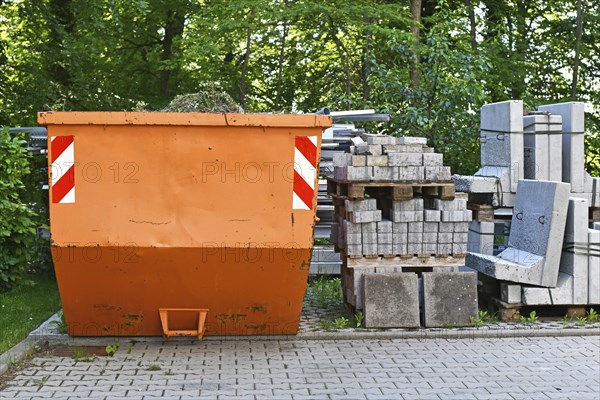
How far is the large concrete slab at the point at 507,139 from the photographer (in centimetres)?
1039

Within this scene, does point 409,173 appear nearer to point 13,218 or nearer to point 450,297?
point 450,297

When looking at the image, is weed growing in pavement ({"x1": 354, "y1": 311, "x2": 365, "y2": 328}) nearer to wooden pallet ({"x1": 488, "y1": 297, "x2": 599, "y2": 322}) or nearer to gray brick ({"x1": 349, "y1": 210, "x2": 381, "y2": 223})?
gray brick ({"x1": 349, "y1": 210, "x2": 381, "y2": 223})

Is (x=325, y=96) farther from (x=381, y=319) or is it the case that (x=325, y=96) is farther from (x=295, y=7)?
(x=381, y=319)

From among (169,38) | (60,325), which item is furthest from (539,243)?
(169,38)

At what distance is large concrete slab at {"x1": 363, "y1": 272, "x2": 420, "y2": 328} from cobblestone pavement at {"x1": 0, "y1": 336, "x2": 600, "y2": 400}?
366 millimetres

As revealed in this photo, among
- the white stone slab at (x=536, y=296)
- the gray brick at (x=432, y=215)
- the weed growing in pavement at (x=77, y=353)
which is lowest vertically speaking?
the weed growing in pavement at (x=77, y=353)

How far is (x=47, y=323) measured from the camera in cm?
873

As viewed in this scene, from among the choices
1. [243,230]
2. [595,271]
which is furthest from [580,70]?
[243,230]

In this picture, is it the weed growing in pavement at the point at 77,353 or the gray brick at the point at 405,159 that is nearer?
the weed growing in pavement at the point at 77,353

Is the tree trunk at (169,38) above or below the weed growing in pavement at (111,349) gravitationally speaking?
above

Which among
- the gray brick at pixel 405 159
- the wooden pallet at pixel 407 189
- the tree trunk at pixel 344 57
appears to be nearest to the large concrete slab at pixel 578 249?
the wooden pallet at pixel 407 189

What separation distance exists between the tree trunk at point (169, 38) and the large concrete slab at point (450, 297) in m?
13.6

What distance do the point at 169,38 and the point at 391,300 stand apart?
15.4m

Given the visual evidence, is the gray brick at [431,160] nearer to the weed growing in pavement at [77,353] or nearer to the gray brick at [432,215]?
the gray brick at [432,215]
